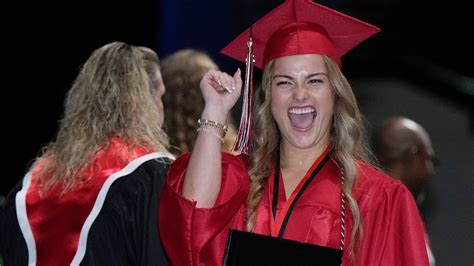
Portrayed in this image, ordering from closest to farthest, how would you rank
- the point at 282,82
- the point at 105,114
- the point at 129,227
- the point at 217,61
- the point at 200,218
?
the point at 200,218, the point at 282,82, the point at 129,227, the point at 105,114, the point at 217,61

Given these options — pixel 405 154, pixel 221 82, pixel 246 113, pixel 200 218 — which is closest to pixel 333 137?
pixel 246 113

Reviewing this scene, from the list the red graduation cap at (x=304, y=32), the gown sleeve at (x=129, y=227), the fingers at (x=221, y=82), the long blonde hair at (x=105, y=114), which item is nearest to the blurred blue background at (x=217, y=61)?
the long blonde hair at (x=105, y=114)

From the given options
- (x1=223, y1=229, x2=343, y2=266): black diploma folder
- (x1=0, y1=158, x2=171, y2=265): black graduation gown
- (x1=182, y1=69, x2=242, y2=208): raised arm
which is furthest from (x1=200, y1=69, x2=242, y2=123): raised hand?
(x1=0, y1=158, x2=171, y2=265): black graduation gown

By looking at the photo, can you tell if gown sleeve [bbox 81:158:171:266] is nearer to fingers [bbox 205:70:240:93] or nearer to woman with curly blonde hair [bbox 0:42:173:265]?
woman with curly blonde hair [bbox 0:42:173:265]

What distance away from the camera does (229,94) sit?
285 centimetres

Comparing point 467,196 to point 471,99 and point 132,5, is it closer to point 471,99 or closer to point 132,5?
point 471,99

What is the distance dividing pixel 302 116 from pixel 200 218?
422 mm

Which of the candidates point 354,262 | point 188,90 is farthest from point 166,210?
point 188,90

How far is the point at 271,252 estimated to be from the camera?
8.64 feet

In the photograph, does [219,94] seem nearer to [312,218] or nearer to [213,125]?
[213,125]

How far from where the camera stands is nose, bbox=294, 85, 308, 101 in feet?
9.12

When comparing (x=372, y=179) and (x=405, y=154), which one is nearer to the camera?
(x=372, y=179)

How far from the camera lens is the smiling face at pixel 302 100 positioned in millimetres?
2801

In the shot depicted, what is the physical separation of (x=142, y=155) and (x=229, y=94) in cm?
86
